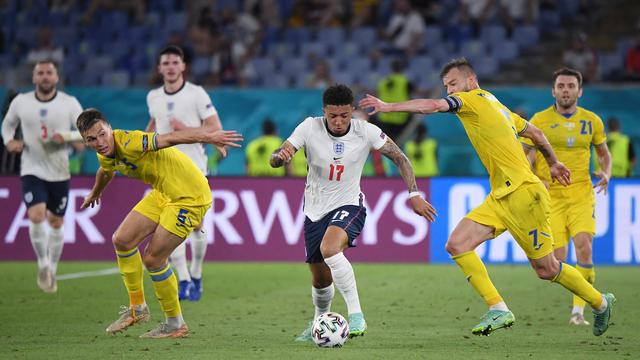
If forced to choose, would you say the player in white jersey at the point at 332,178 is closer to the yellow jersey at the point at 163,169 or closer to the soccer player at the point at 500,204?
the soccer player at the point at 500,204

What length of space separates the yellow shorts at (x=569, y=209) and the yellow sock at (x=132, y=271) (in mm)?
3993

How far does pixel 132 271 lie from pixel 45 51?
45.7 ft

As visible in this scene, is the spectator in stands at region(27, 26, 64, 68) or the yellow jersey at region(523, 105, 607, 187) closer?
the yellow jersey at region(523, 105, 607, 187)

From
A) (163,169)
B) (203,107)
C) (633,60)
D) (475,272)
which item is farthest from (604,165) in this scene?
(633,60)

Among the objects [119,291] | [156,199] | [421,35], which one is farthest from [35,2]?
[156,199]

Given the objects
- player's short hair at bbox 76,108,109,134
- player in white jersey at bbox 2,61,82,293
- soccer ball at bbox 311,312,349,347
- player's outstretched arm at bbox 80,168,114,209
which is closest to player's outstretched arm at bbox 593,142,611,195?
soccer ball at bbox 311,312,349,347

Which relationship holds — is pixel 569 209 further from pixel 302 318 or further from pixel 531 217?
pixel 302 318

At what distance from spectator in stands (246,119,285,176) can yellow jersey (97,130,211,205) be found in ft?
32.0

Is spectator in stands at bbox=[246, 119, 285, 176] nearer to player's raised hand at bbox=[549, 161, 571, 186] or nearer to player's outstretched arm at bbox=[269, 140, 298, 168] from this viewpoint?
player's raised hand at bbox=[549, 161, 571, 186]

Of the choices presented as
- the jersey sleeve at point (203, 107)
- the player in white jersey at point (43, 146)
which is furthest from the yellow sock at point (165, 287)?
the player in white jersey at point (43, 146)

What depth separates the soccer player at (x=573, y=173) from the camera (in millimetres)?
10414

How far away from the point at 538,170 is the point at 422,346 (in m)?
2.78

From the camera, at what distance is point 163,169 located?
353 inches

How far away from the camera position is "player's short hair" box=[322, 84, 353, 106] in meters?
8.55
